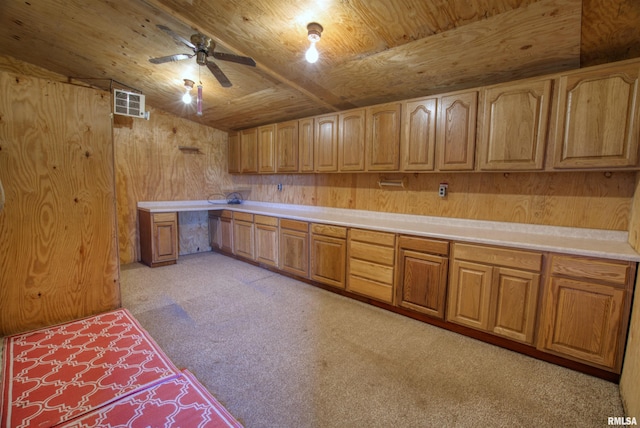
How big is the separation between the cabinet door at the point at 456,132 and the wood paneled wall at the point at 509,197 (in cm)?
37

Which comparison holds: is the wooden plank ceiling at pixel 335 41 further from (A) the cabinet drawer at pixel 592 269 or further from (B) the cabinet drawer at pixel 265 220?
(B) the cabinet drawer at pixel 265 220

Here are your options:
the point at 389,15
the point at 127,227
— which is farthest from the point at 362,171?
the point at 127,227

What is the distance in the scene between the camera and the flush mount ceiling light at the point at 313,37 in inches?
82.9

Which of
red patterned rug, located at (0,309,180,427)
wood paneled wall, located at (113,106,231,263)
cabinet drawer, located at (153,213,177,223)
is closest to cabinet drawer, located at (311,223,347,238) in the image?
red patterned rug, located at (0,309,180,427)

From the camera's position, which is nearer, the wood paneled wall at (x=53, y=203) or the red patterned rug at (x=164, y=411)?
the red patterned rug at (x=164, y=411)

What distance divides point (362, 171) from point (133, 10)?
2505 mm

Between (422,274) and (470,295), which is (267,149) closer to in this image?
(422,274)

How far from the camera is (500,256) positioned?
2.24 meters

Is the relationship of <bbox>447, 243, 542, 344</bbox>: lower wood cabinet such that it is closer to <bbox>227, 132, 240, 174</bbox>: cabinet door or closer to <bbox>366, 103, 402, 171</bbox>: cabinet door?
<bbox>366, 103, 402, 171</bbox>: cabinet door

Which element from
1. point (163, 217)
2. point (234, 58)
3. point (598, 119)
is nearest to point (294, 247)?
point (163, 217)

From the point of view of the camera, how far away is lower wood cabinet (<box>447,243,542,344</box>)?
2.15m

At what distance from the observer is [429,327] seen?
2639 mm

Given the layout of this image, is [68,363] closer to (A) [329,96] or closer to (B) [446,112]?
(A) [329,96]

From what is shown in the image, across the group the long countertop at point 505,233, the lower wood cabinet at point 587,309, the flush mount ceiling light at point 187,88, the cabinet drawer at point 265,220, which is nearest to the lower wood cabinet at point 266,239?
the cabinet drawer at point 265,220
